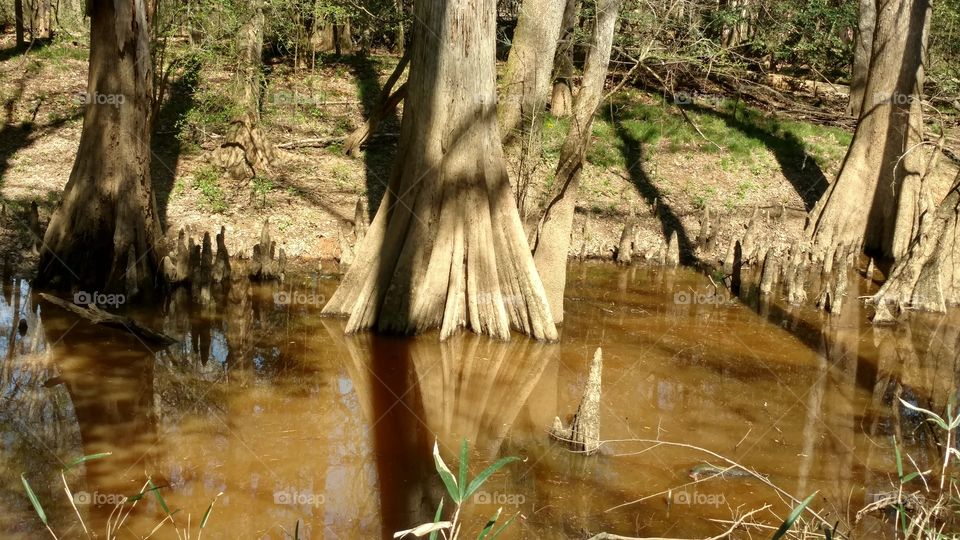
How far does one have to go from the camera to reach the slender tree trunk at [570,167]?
10102 millimetres

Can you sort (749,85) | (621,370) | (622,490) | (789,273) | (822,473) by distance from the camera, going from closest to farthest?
1. (622,490)
2. (822,473)
3. (621,370)
4. (789,273)
5. (749,85)

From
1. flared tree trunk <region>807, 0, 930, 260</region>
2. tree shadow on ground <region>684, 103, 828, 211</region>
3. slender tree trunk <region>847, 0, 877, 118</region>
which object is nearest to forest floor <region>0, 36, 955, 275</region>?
tree shadow on ground <region>684, 103, 828, 211</region>

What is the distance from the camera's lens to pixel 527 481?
7.09m

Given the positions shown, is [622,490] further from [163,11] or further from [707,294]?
[163,11]

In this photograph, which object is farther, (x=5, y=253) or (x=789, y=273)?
(x=789, y=273)

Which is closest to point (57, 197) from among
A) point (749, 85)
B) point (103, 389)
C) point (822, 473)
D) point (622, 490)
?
point (103, 389)

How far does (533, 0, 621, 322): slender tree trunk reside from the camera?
10102mm

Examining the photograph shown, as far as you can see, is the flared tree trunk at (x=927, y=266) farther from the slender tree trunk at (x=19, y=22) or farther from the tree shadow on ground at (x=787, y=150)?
the slender tree trunk at (x=19, y=22)

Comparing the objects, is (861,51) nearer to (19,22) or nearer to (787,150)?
(787,150)

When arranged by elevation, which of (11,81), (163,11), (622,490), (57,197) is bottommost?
(622,490)

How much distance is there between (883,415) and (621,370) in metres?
2.48

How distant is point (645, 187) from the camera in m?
16.3

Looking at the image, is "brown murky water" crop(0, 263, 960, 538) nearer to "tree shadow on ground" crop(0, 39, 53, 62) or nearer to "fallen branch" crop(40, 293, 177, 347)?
"fallen branch" crop(40, 293, 177, 347)

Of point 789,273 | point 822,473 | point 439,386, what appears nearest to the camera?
point 822,473
